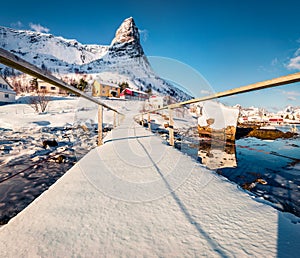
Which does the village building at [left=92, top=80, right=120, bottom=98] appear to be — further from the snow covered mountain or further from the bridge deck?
the bridge deck

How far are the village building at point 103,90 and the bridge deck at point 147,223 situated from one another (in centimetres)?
4598

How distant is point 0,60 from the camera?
90 centimetres

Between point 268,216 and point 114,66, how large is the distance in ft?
354

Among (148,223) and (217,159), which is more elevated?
(148,223)

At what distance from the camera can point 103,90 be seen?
46.6 metres

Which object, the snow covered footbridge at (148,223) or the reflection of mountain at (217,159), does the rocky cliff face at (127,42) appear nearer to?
the reflection of mountain at (217,159)

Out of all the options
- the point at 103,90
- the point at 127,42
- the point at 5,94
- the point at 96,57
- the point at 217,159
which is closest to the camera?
the point at 217,159

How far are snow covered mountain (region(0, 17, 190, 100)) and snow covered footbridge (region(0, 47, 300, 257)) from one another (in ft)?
214

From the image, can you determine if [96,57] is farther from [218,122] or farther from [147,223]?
[147,223]

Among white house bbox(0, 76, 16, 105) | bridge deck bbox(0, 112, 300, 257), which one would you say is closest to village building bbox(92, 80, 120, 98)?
white house bbox(0, 76, 16, 105)

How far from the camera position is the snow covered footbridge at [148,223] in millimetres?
762

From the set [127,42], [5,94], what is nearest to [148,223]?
[5,94]

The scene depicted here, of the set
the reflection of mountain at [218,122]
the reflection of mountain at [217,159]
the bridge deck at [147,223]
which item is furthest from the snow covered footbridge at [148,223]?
the reflection of mountain at [218,122]

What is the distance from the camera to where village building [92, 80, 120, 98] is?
45206mm
